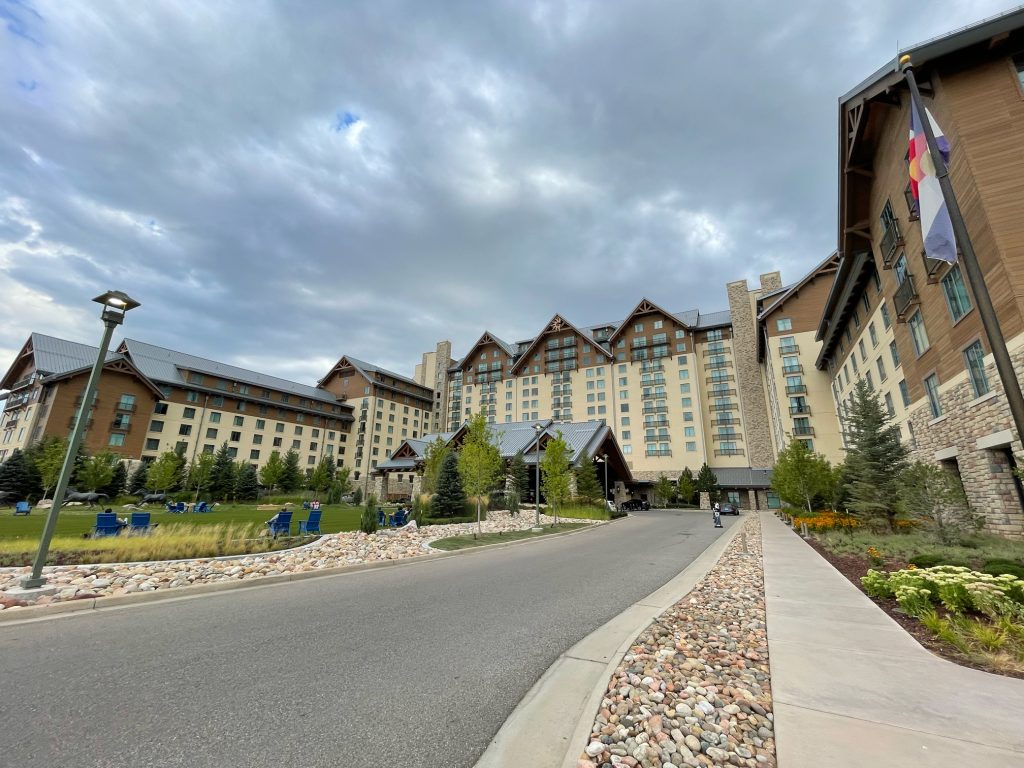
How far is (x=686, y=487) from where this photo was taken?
6125 centimetres

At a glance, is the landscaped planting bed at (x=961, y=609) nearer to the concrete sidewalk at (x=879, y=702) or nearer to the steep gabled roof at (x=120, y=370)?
the concrete sidewalk at (x=879, y=702)

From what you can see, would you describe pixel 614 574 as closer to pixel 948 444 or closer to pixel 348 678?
pixel 348 678

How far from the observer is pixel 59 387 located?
162ft

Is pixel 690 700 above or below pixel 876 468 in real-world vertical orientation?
below

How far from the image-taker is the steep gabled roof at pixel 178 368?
60.9 metres

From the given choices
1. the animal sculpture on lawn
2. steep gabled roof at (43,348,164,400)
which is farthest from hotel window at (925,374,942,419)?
steep gabled roof at (43,348,164,400)

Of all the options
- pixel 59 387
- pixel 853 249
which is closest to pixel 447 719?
pixel 853 249

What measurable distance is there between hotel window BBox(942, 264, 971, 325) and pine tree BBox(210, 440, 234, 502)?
205ft

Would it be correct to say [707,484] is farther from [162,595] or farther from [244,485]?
[162,595]

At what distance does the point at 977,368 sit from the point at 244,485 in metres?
63.4


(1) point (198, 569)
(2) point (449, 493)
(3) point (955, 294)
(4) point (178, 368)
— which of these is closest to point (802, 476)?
(3) point (955, 294)

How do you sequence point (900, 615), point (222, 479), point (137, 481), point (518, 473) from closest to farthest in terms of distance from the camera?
point (900, 615), point (518, 473), point (137, 481), point (222, 479)

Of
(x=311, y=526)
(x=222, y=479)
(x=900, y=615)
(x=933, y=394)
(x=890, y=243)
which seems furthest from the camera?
(x=222, y=479)

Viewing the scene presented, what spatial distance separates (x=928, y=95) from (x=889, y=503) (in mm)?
17297
